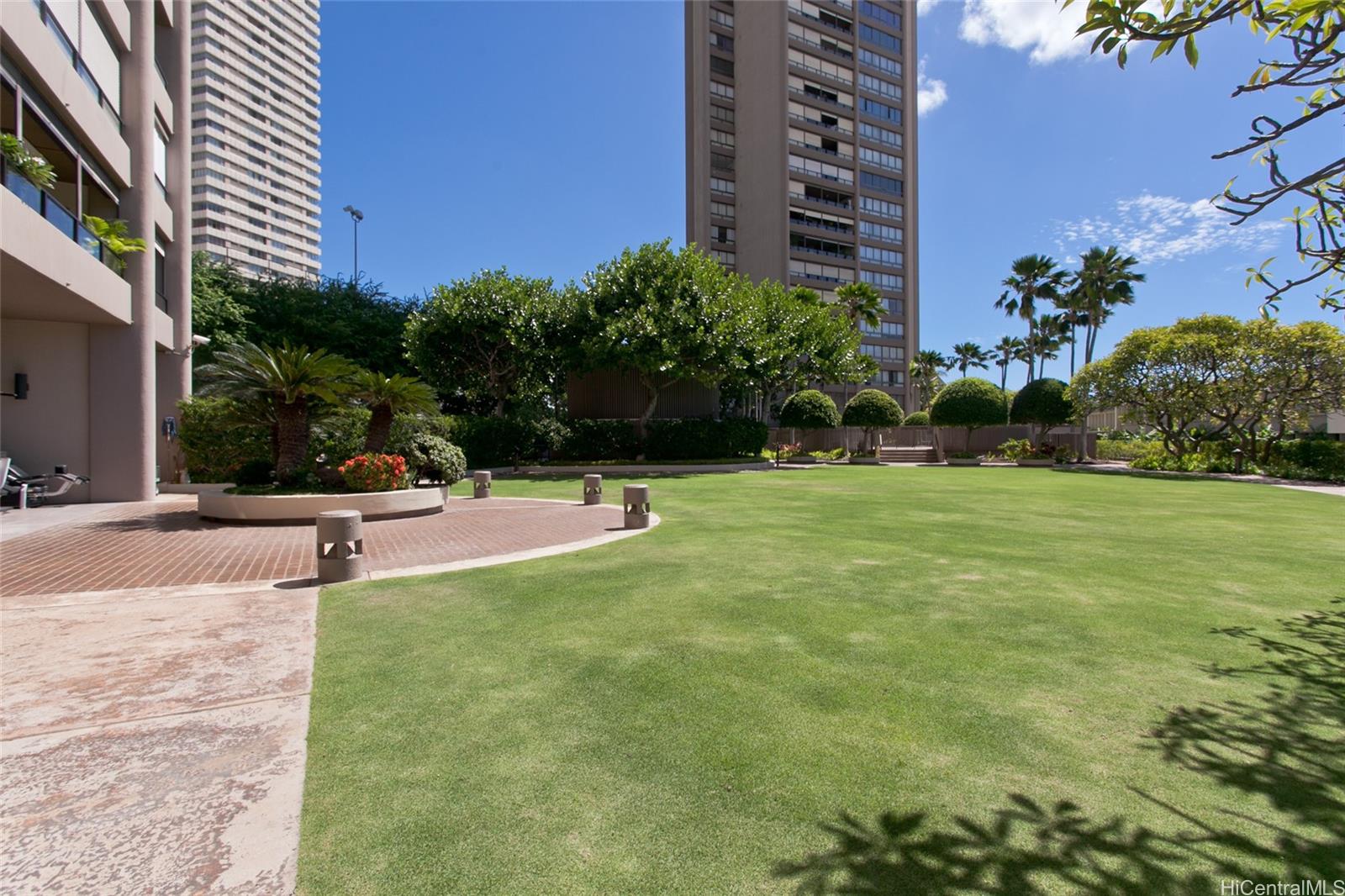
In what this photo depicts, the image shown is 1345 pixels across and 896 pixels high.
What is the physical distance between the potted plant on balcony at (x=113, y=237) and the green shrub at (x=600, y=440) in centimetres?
1555

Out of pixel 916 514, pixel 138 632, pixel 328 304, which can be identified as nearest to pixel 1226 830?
pixel 138 632

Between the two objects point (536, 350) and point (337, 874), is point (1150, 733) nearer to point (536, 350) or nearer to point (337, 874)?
point (337, 874)

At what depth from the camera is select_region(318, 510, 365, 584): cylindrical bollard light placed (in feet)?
23.1

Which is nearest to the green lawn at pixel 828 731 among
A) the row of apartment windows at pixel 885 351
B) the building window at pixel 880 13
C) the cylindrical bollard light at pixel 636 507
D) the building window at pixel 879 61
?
the cylindrical bollard light at pixel 636 507

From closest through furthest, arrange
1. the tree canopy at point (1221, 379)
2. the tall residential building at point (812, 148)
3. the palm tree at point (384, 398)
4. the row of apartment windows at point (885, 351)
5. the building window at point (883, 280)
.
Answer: the palm tree at point (384, 398) < the tree canopy at point (1221, 379) < the tall residential building at point (812, 148) < the building window at point (883, 280) < the row of apartment windows at point (885, 351)

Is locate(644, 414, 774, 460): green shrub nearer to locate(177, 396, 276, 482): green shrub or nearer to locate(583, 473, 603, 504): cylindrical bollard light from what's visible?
locate(583, 473, 603, 504): cylindrical bollard light

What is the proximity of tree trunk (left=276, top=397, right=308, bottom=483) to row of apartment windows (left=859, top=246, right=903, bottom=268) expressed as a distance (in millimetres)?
60886

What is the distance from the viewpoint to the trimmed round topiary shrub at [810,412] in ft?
121

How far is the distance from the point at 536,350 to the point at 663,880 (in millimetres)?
27143

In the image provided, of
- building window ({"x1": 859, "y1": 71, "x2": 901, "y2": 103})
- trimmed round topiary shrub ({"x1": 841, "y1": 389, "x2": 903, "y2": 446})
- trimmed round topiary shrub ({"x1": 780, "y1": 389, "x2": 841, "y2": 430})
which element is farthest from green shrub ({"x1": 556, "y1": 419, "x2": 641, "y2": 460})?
→ building window ({"x1": 859, "y1": 71, "x2": 901, "y2": 103})

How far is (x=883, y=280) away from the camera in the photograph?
2596 inches

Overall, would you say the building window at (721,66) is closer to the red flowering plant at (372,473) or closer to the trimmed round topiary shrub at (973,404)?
the trimmed round topiary shrub at (973,404)

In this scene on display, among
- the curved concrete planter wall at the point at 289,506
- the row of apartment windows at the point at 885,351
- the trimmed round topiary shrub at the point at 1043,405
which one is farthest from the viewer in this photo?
the row of apartment windows at the point at 885,351

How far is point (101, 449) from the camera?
14.5 m
